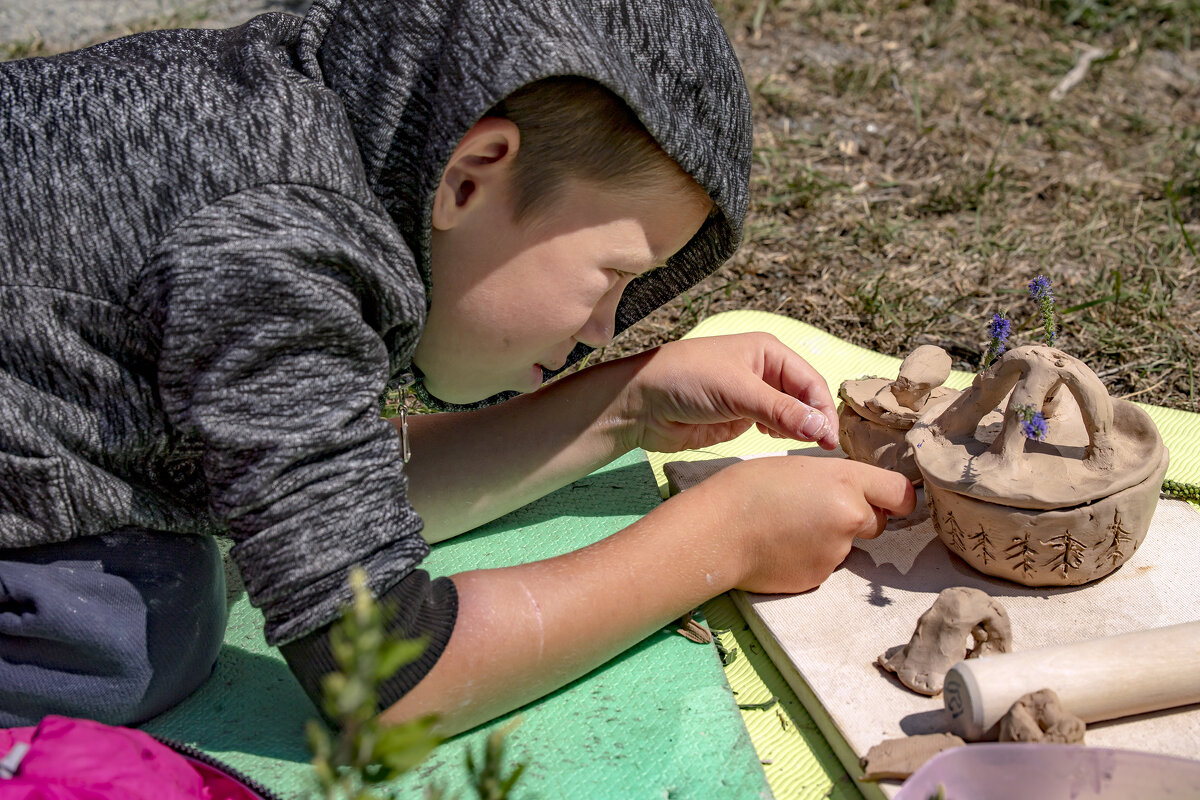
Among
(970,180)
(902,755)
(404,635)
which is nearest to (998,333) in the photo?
(902,755)

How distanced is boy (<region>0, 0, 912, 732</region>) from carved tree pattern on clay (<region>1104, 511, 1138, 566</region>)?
0.35 meters

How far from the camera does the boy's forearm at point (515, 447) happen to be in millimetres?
1919

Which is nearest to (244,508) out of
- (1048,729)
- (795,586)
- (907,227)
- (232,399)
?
(232,399)

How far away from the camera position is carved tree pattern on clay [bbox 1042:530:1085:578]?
156 cm

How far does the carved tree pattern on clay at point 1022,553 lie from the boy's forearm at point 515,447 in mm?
674

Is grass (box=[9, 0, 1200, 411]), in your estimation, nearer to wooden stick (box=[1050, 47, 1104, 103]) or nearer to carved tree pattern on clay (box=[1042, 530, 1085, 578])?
wooden stick (box=[1050, 47, 1104, 103])

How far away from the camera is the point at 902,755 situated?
136 cm

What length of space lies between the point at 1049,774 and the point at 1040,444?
514 millimetres

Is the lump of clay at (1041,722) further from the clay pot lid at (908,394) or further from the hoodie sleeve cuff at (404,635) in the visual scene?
the hoodie sleeve cuff at (404,635)

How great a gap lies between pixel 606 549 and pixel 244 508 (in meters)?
0.52

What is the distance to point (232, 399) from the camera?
1261 mm

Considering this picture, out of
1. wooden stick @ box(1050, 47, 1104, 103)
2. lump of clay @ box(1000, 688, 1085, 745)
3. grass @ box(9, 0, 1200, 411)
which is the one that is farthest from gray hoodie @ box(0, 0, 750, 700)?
wooden stick @ box(1050, 47, 1104, 103)

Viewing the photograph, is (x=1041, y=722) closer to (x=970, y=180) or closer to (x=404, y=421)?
(x=404, y=421)

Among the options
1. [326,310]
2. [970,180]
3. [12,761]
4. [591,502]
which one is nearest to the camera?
[12,761]
